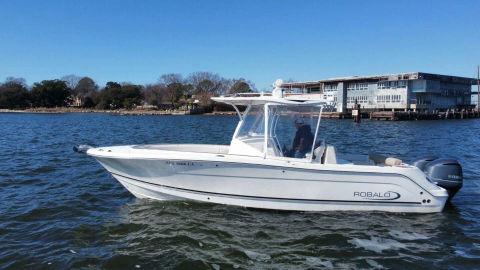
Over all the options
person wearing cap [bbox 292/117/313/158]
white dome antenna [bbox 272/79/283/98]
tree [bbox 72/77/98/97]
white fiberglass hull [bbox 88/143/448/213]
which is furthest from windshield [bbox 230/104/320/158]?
tree [bbox 72/77/98/97]

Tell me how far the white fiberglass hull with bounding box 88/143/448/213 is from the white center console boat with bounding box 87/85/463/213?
2 cm

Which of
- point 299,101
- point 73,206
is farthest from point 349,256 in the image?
point 73,206

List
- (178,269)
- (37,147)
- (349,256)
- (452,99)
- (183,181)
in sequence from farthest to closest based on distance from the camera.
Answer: (452,99) < (37,147) < (183,181) < (349,256) < (178,269)

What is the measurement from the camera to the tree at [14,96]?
14521cm

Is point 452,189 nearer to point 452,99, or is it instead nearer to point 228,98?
point 228,98

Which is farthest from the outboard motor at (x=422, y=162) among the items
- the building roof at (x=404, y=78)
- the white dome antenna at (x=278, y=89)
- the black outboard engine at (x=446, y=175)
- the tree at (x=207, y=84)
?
the tree at (x=207, y=84)

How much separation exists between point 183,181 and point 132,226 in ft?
4.72

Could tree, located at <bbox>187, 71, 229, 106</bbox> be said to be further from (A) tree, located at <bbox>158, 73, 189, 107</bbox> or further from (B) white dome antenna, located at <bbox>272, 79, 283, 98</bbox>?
(B) white dome antenna, located at <bbox>272, 79, 283, 98</bbox>

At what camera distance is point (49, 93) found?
146625 mm

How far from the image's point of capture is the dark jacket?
944 cm

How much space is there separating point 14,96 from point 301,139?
15970cm

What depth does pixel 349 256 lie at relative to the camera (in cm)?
719

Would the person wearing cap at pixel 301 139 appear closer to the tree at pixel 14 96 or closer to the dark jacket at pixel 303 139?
the dark jacket at pixel 303 139

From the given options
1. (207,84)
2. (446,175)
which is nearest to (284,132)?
(446,175)
